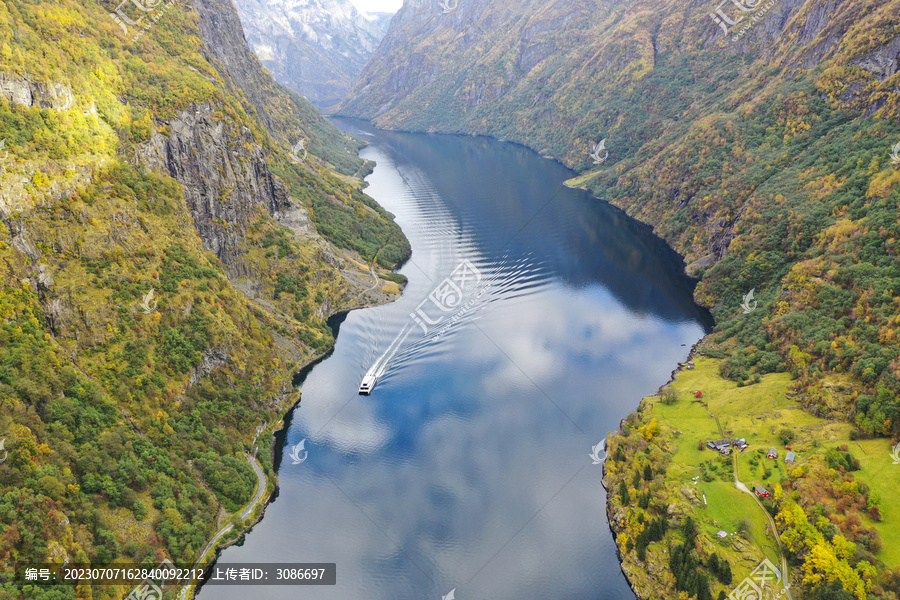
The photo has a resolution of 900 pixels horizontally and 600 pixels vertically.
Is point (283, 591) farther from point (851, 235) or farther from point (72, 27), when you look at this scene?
point (851, 235)

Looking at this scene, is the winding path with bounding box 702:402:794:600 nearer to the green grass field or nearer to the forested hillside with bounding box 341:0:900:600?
the green grass field

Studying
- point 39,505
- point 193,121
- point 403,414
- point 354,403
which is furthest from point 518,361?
point 193,121

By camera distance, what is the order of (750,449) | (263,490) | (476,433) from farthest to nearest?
(476,433), (263,490), (750,449)

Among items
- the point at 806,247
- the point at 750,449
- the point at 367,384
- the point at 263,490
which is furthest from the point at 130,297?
the point at 806,247

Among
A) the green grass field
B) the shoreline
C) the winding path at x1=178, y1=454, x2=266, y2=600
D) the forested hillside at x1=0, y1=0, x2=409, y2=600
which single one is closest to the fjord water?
the shoreline

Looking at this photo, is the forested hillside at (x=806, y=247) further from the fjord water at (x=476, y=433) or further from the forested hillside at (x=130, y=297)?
the forested hillside at (x=130, y=297)

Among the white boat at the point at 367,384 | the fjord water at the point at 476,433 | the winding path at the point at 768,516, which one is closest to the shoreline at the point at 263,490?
the fjord water at the point at 476,433

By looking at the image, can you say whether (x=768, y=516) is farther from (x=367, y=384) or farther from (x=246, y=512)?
(x=246, y=512)
